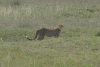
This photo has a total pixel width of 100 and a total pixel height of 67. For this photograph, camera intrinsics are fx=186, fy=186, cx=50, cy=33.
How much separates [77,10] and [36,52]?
561 inches

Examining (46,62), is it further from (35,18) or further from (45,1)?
(45,1)

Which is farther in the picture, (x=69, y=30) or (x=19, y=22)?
(x=19, y=22)

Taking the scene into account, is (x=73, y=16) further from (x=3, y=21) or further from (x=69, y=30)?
(x=3, y=21)

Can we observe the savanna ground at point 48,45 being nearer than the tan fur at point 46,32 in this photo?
A: Yes

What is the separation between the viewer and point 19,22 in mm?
15266

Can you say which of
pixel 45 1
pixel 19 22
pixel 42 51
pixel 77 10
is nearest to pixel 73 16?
pixel 77 10

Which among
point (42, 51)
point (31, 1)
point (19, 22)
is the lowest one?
point (31, 1)

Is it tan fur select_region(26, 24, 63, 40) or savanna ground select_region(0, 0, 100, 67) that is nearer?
savanna ground select_region(0, 0, 100, 67)

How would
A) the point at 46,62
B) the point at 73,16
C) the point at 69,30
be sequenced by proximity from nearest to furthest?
1. the point at 46,62
2. the point at 69,30
3. the point at 73,16

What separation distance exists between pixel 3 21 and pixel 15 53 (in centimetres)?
958

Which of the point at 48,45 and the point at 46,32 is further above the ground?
the point at 48,45

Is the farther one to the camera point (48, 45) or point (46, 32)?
point (46, 32)

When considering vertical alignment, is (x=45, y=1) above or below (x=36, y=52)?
below

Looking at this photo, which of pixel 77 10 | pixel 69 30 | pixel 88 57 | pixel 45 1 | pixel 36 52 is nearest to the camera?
pixel 88 57
